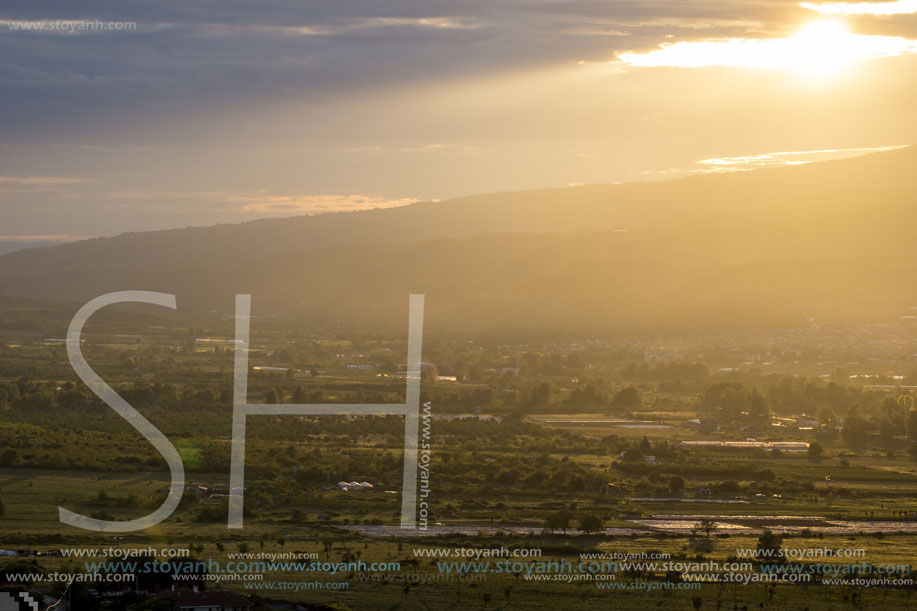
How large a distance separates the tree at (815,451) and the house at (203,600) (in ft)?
116

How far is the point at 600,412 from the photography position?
228 ft

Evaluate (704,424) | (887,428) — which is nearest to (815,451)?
(887,428)

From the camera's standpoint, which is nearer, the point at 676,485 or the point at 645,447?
the point at 676,485

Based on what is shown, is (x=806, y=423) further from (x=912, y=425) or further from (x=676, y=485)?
(x=676, y=485)

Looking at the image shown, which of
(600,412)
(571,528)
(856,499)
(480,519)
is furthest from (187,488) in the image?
(600,412)

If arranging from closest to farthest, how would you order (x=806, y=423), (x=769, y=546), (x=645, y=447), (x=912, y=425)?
(x=769, y=546)
(x=645, y=447)
(x=912, y=425)
(x=806, y=423)

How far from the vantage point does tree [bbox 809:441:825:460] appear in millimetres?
53438

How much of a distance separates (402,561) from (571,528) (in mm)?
7504

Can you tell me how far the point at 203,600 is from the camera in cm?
2477

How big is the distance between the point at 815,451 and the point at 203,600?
36973 millimetres

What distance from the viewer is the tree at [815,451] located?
2104 inches

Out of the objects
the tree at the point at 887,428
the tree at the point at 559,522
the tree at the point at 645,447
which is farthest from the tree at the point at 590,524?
the tree at the point at 887,428

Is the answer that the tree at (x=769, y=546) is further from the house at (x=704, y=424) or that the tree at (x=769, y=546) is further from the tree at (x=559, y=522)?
the house at (x=704, y=424)

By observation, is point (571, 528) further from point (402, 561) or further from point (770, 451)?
point (770, 451)
